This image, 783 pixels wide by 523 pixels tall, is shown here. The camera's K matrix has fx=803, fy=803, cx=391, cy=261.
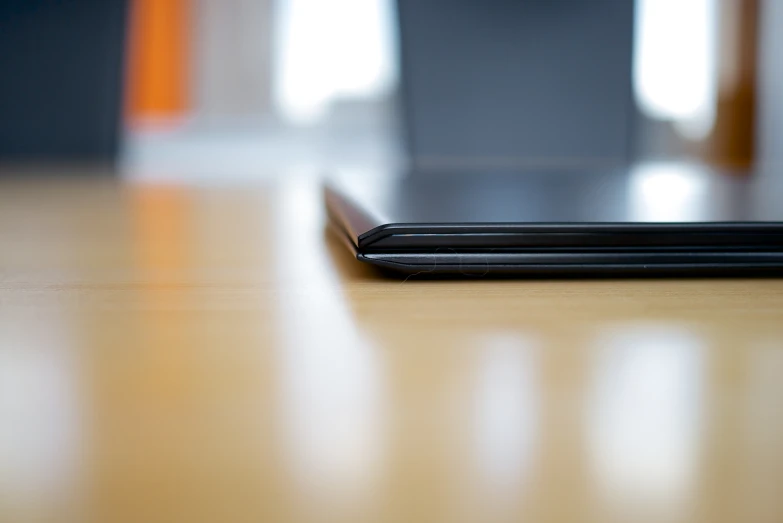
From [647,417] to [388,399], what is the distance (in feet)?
0.15

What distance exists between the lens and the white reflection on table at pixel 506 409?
120mm

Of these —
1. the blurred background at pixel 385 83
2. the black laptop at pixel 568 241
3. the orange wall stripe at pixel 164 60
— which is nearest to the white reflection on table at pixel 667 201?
the black laptop at pixel 568 241

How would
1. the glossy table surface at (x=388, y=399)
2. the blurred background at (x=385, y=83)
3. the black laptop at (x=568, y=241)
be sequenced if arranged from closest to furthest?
the glossy table surface at (x=388, y=399)
the black laptop at (x=568, y=241)
the blurred background at (x=385, y=83)

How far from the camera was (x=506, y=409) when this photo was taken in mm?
146

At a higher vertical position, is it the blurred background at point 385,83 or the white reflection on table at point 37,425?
the blurred background at point 385,83

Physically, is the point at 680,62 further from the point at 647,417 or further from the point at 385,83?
the point at 647,417

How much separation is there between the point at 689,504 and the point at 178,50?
12.4 ft

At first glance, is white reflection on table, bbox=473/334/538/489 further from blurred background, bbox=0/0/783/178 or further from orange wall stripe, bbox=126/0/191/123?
orange wall stripe, bbox=126/0/191/123

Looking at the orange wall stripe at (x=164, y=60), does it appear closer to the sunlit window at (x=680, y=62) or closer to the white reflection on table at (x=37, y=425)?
the sunlit window at (x=680, y=62)

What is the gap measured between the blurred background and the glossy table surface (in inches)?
22.7

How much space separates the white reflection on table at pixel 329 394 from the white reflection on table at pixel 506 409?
0.02 m

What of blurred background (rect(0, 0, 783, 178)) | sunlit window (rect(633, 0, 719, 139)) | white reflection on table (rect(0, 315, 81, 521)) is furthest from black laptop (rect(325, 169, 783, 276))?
sunlit window (rect(633, 0, 719, 139))

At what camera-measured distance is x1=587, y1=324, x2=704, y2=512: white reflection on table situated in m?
0.11

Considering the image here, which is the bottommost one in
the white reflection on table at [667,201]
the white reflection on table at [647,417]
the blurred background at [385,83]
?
the white reflection on table at [647,417]
